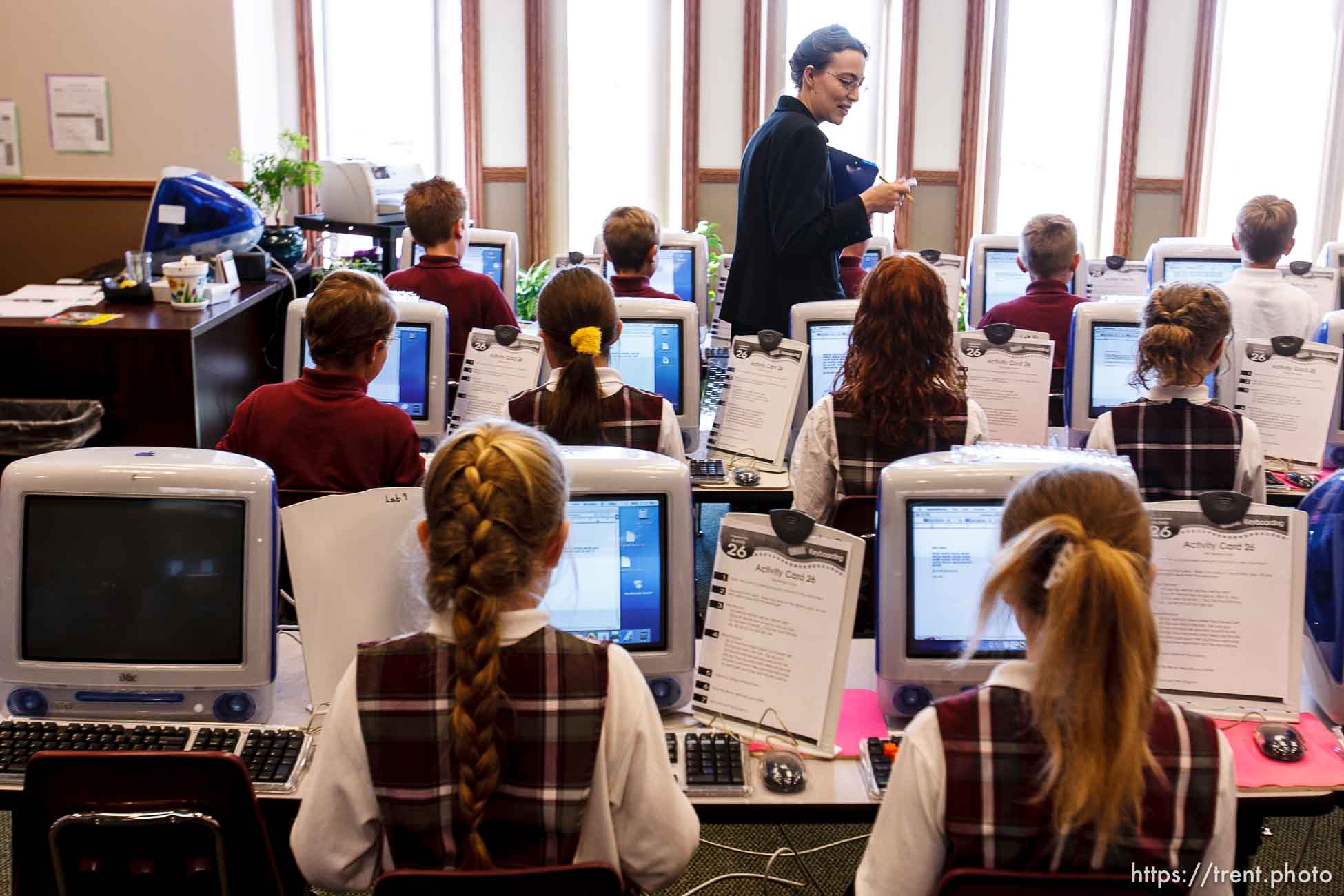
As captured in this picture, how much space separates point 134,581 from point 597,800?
3.05 ft

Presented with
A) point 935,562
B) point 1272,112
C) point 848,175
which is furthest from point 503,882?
point 1272,112

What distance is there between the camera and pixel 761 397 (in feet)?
10.8

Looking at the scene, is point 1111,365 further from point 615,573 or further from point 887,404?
point 615,573

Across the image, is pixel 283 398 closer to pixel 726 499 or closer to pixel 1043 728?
pixel 726 499

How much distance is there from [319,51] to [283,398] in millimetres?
5952

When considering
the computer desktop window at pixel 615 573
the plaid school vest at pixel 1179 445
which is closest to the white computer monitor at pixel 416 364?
the computer desktop window at pixel 615 573

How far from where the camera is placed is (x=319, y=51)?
7.95 metres

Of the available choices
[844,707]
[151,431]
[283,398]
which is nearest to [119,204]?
[151,431]

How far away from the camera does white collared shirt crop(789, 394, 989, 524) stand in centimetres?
277

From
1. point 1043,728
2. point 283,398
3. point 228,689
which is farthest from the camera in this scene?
point 283,398

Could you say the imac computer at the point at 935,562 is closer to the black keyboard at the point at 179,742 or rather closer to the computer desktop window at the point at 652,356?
the black keyboard at the point at 179,742

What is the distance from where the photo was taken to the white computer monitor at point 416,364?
141 inches

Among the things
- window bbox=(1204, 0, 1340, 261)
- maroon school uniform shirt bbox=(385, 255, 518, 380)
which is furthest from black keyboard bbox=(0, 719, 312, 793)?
window bbox=(1204, 0, 1340, 261)

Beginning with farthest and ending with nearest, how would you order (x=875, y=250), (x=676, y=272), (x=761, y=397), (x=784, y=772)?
(x=875, y=250), (x=676, y=272), (x=761, y=397), (x=784, y=772)
